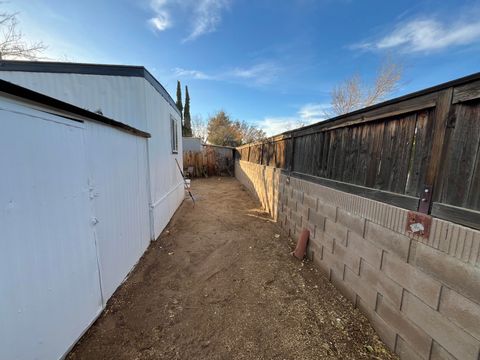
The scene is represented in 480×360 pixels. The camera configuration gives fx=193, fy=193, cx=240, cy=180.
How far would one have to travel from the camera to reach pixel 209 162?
1507cm

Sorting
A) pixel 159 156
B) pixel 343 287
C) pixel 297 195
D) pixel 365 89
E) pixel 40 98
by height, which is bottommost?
pixel 343 287

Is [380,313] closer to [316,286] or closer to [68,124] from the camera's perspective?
[316,286]

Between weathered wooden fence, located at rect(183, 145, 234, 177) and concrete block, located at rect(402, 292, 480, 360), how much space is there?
44.9 ft

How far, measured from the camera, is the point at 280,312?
7.25 ft

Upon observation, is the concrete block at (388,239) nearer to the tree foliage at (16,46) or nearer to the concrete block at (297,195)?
the concrete block at (297,195)

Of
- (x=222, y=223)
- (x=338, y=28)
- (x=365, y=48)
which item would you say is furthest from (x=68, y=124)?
(x=365, y=48)

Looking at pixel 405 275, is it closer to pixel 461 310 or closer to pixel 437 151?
pixel 461 310

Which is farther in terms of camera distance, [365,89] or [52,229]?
[365,89]

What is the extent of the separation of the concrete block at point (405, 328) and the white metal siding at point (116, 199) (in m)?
2.91

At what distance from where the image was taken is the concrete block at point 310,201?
3246 mm

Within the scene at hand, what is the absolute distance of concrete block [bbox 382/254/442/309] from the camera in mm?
1341

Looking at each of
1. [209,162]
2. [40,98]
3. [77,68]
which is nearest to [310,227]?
[40,98]

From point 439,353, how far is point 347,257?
1.08 m

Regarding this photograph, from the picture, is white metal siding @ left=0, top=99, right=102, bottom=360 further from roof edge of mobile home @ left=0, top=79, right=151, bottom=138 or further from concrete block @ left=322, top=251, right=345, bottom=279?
concrete block @ left=322, top=251, right=345, bottom=279
